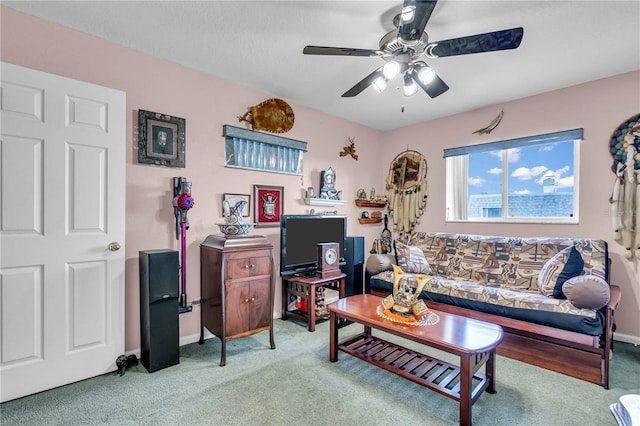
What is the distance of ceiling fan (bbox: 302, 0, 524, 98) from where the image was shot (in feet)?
5.10

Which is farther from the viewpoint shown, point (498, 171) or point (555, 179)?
point (498, 171)

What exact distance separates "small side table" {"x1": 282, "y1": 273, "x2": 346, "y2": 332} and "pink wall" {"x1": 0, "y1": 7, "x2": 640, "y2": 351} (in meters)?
0.13

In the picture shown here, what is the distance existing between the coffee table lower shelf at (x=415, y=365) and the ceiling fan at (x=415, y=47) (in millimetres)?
1842

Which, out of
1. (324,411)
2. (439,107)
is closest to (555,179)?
(439,107)

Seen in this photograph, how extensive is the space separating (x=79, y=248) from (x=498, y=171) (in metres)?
4.28

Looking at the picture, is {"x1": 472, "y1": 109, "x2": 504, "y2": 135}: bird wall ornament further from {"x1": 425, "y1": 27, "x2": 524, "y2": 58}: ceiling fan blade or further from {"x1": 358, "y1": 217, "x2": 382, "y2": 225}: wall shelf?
{"x1": 425, "y1": 27, "x2": 524, "y2": 58}: ceiling fan blade

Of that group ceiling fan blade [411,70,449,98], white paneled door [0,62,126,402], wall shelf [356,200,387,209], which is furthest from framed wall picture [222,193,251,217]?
ceiling fan blade [411,70,449,98]

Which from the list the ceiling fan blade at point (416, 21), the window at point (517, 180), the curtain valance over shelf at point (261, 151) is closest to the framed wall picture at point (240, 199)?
the curtain valance over shelf at point (261, 151)

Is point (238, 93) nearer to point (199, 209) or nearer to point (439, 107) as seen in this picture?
point (199, 209)

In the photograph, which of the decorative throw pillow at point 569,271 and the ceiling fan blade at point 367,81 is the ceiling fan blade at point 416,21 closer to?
the ceiling fan blade at point 367,81

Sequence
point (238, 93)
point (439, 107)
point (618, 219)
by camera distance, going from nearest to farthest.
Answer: point (618, 219) → point (238, 93) → point (439, 107)

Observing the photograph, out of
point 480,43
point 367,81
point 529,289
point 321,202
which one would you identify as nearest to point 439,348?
point 529,289

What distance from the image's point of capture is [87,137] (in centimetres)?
209

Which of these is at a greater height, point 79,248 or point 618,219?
point 618,219
